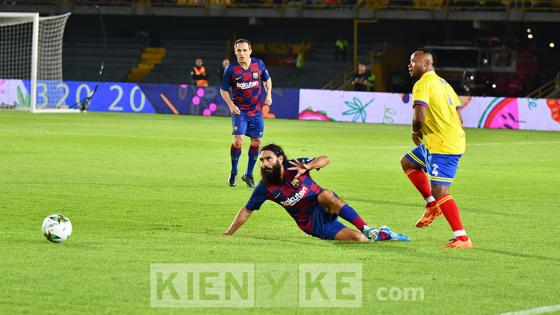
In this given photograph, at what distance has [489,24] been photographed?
51375 mm

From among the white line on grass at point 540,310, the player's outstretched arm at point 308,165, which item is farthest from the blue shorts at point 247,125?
the white line on grass at point 540,310

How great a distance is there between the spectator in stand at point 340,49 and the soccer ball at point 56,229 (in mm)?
41039

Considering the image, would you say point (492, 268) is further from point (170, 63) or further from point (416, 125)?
point (170, 63)

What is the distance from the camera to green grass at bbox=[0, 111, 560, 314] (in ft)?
27.7

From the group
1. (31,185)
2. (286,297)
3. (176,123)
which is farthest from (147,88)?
(286,297)

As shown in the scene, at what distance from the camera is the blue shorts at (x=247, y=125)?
56.8ft

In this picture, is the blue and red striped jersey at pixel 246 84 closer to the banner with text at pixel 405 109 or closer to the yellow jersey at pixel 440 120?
the yellow jersey at pixel 440 120

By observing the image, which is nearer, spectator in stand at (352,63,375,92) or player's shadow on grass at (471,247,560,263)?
player's shadow on grass at (471,247,560,263)

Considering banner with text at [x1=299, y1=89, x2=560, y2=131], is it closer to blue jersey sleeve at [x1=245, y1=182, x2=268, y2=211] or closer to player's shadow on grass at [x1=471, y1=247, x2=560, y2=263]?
player's shadow on grass at [x1=471, y1=247, x2=560, y2=263]

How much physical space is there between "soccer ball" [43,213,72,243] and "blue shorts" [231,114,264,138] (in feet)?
22.5

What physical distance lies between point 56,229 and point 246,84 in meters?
7.20

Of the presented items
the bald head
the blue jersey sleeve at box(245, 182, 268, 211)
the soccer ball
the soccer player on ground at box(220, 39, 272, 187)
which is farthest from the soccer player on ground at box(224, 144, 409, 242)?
the soccer player on ground at box(220, 39, 272, 187)

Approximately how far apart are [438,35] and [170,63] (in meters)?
12.3

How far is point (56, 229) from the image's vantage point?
34.6 ft
